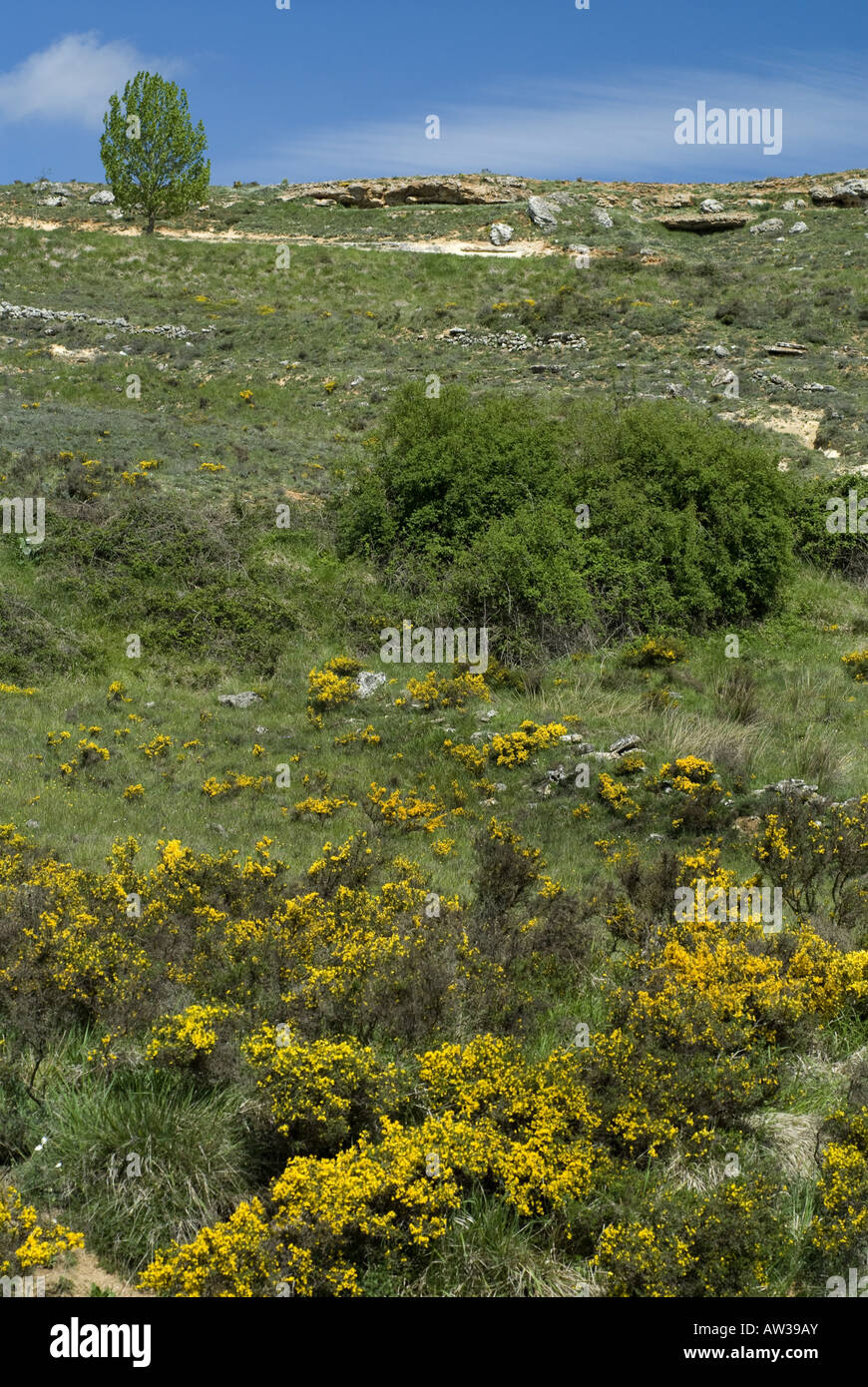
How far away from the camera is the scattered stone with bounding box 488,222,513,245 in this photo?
45109 mm

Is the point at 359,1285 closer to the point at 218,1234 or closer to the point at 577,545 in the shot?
the point at 218,1234

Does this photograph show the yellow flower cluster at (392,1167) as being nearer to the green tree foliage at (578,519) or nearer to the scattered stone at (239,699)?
the scattered stone at (239,699)

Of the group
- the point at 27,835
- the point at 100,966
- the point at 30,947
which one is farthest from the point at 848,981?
the point at 27,835

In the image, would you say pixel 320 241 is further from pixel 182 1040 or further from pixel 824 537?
pixel 182 1040

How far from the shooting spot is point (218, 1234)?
3.95m

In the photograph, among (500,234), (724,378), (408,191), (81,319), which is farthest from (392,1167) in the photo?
(408,191)

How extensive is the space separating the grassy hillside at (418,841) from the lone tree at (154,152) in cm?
1932

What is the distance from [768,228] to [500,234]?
13.2m

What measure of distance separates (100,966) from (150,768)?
282 inches

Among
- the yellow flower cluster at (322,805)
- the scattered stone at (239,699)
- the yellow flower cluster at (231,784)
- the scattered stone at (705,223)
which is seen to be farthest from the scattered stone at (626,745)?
the scattered stone at (705,223)

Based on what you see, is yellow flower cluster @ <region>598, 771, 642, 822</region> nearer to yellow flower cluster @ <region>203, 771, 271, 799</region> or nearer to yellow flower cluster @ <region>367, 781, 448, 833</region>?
yellow flower cluster @ <region>367, 781, 448, 833</region>

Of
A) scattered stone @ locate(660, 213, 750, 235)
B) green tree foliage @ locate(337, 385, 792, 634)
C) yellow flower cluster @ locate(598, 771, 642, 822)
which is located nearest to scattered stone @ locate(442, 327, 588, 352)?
green tree foliage @ locate(337, 385, 792, 634)

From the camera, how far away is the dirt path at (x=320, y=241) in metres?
44.3
